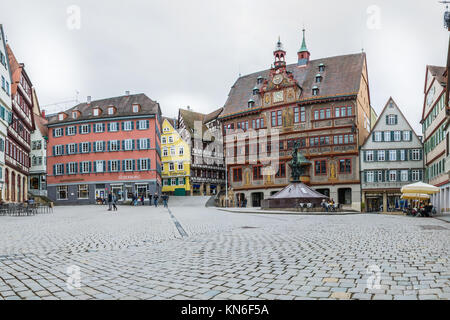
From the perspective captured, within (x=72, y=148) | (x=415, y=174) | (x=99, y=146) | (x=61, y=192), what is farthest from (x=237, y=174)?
(x=61, y=192)

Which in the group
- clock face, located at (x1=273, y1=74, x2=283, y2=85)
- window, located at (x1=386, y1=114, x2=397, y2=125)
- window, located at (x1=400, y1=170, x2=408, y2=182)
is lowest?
window, located at (x1=400, y1=170, x2=408, y2=182)

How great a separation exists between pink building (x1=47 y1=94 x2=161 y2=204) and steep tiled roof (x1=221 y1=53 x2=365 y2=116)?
37.0ft

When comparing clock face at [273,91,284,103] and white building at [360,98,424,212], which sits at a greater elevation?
clock face at [273,91,284,103]

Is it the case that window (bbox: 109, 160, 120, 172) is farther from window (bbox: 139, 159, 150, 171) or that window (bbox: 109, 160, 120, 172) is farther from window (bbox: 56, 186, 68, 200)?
window (bbox: 56, 186, 68, 200)

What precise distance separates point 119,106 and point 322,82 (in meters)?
27.3

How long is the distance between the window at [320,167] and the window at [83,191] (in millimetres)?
29857

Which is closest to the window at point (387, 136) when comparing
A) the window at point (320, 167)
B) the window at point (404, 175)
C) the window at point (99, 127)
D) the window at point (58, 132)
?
the window at point (404, 175)

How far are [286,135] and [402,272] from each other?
147ft

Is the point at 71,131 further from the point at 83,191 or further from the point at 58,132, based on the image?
the point at 83,191

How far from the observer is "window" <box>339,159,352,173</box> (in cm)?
4691

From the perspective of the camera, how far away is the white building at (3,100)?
112 feet

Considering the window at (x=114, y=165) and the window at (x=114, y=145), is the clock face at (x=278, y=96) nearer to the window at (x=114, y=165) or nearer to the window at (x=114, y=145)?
the window at (x=114, y=145)

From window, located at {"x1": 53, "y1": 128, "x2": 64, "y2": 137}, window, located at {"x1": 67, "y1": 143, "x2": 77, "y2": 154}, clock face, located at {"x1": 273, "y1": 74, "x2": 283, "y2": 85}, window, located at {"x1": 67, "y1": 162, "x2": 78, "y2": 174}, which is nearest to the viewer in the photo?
clock face, located at {"x1": 273, "y1": 74, "x2": 283, "y2": 85}

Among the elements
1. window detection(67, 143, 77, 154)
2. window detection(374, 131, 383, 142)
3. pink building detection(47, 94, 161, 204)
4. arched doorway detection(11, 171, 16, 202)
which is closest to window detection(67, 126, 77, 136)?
pink building detection(47, 94, 161, 204)
